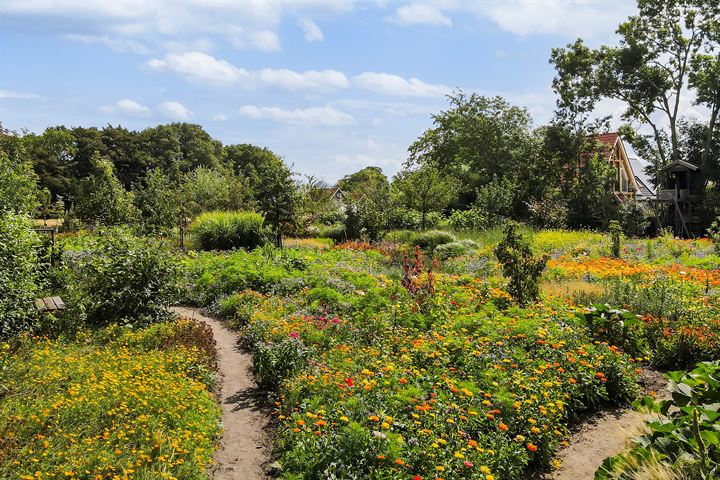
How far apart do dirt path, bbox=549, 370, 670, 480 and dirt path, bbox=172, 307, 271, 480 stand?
320 cm

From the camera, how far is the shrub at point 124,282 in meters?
9.34

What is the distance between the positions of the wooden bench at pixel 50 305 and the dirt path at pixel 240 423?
9.58ft

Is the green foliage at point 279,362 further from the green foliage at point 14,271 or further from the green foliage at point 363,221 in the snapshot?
the green foliage at point 363,221

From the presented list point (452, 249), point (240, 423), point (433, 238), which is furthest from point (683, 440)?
point (433, 238)

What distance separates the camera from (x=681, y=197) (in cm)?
3275

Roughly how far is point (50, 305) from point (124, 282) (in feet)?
4.16

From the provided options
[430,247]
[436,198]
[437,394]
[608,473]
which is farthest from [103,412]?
[436,198]

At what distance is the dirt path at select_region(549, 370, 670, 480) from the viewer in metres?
5.18

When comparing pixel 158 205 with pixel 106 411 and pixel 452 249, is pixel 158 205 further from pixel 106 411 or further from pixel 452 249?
pixel 106 411

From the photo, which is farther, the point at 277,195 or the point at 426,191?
the point at 426,191

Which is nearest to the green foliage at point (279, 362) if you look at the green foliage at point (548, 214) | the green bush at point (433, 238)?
the green bush at point (433, 238)

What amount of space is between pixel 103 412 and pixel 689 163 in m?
37.5

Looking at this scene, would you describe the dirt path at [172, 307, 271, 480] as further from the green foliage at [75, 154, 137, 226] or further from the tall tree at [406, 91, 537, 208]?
the tall tree at [406, 91, 537, 208]

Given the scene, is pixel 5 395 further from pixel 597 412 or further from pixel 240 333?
pixel 597 412
